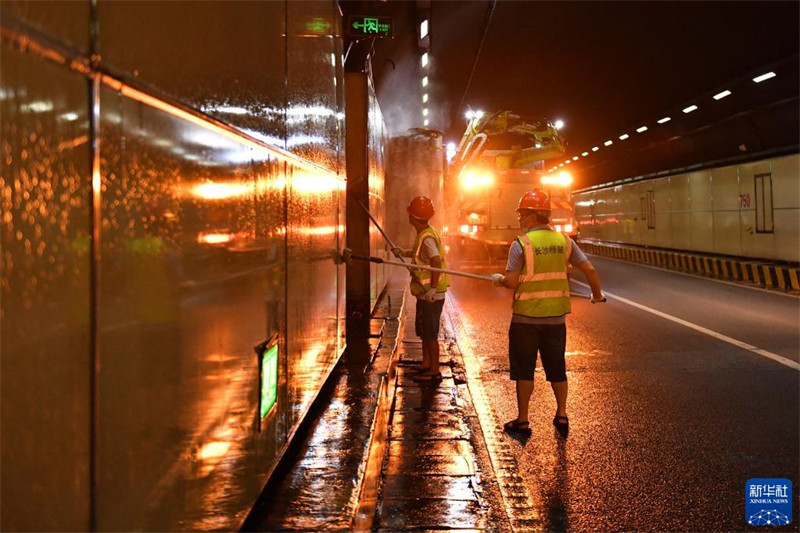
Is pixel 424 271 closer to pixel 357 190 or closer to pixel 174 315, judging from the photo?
pixel 357 190

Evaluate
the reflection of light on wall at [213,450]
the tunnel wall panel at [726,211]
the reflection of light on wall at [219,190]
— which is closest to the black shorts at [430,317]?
the reflection of light on wall at [219,190]

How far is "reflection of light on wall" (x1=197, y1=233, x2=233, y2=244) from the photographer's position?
2.28 meters

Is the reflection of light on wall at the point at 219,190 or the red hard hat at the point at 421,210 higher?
the red hard hat at the point at 421,210

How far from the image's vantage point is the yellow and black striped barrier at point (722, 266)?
16875 mm

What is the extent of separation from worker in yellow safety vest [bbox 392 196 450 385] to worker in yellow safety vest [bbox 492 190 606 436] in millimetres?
1309

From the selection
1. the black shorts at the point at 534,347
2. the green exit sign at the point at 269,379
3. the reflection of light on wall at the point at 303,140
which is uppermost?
the reflection of light on wall at the point at 303,140

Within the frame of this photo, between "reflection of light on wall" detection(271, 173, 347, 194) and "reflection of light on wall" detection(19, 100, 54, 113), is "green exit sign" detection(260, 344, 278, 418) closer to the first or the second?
"reflection of light on wall" detection(271, 173, 347, 194)

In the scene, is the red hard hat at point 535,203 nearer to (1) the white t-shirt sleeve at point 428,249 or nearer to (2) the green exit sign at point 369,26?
(1) the white t-shirt sleeve at point 428,249

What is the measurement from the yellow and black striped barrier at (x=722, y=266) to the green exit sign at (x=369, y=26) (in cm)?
1295

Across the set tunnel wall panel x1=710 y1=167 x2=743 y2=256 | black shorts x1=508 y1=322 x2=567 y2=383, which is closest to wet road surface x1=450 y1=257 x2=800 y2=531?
black shorts x1=508 y1=322 x2=567 y2=383

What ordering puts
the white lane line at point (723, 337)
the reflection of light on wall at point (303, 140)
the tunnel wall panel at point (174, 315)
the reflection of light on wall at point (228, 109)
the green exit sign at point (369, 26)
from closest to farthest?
the tunnel wall panel at point (174, 315) < the reflection of light on wall at point (228, 109) < the reflection of light on wall at point (303, 140) < the green exit sign at point (369, 26) < the white lane line at point (723, 337)

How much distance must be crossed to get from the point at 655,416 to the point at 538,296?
1.72m

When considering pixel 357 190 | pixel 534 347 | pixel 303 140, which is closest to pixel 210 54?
pixel 303 140

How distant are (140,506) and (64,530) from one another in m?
0.40
